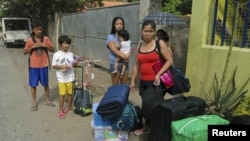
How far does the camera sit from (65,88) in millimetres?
5367

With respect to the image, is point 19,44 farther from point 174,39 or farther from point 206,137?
point 206,137

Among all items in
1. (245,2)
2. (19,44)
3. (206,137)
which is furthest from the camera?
(19,44)

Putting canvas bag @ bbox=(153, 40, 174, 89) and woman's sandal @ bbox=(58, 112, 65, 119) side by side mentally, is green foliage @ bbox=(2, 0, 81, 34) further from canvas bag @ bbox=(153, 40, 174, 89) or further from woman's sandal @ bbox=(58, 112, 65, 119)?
canvas bag @ bbox=(153, 40, 174, 89)

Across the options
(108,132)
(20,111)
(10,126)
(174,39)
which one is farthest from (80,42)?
(108,132)

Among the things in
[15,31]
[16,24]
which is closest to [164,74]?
[15,31]

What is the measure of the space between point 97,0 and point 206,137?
20.3 meters

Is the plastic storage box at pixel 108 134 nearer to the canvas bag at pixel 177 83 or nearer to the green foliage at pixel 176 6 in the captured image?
the canvas bag at pixel 177 83

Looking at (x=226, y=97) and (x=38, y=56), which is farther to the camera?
(x=38, y=56)

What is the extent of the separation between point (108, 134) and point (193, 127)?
1431 millimetres

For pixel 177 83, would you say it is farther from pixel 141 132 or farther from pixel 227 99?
pixel 227 99

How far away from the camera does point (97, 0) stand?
22.4m

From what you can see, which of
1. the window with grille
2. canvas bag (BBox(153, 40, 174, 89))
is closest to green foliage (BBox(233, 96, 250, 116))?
the window with grille

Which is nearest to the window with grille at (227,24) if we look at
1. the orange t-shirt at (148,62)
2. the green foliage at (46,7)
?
the orange t-shirt at (148,62)

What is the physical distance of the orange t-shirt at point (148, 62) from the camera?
13.2ft
